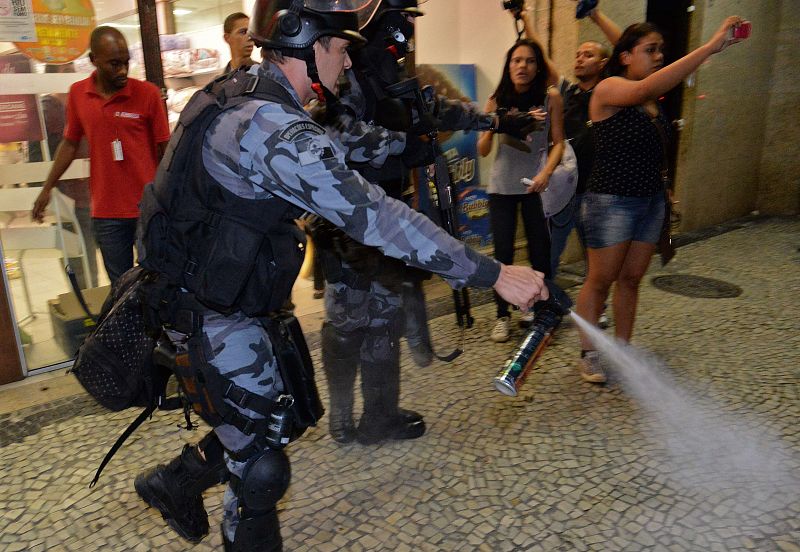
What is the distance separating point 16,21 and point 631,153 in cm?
369

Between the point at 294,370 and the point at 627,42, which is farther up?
the point at 627,42

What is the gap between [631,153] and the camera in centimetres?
331

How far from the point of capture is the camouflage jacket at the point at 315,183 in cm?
158

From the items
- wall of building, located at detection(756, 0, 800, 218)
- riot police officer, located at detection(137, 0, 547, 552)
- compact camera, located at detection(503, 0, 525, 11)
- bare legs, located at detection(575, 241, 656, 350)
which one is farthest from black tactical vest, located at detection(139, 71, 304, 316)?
wall of building, located at detection(756, 0, 800, 218)

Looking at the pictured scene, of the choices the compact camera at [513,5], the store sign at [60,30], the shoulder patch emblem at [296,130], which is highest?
the compact camera at [513,5]

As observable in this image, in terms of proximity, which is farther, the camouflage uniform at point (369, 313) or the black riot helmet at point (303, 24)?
the camouflage uniform at point (369, 313)

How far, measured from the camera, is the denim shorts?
337 centimetres

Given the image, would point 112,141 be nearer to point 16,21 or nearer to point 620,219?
point 16,21

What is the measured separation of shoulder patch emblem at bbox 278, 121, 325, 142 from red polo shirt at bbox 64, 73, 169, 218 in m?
2.48

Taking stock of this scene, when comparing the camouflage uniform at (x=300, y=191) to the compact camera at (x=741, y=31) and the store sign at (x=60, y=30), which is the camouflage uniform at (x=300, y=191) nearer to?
the compact camera at (x=741, y=31)

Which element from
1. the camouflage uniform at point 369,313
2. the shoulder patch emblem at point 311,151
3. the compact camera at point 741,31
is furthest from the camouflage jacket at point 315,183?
the compact camera at point 741,31

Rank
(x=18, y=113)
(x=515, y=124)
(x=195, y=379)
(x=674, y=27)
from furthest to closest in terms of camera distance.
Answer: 1. (x=674, y=27)
2. (x=18, y=113)
3. (x=515, y=124)
4. (x=195, y=379)

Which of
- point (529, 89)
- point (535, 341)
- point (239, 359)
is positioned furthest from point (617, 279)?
point (239, 359)

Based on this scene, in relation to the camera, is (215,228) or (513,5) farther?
(513,5)
